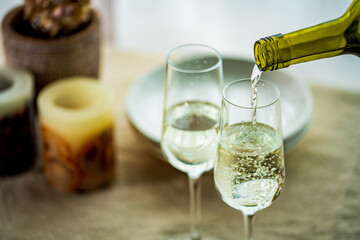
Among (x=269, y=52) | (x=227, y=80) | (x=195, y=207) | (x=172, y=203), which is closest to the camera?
(x=269, y=52)

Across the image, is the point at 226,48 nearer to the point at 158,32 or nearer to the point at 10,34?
the point at 158,32

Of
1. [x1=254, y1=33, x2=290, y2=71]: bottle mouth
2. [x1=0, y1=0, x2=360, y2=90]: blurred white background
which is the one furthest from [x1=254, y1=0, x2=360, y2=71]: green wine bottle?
[x1=0, y1=0, x2=360, y2=90]: blurred white background

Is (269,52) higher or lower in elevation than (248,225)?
higher

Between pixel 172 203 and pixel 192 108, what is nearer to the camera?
pixel 192 108

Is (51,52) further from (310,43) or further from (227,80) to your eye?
(310,43)

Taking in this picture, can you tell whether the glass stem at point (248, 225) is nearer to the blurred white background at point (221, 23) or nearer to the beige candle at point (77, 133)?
the beige candle at point (77, 133)

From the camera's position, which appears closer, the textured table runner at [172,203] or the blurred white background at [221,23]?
the textured table runner at [172,203]

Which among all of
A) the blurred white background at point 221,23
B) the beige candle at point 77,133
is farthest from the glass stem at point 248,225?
the blurred white background at point 221,23

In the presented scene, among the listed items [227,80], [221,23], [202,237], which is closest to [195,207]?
[202,237]

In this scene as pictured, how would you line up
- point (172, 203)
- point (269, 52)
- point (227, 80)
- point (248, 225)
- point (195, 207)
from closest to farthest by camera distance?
point (269, 52)
point (248, 225)
point (195, 207)
point (172, 203)
point (227, 80)
